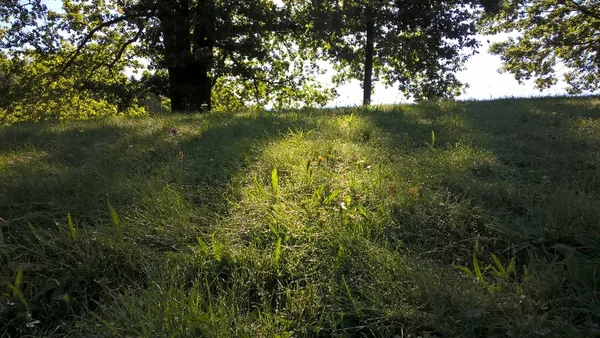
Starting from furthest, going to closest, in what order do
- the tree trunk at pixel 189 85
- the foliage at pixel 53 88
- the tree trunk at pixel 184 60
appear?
the foliage at pixel 53 88
the tree trunk at pixel 189 85
the tree trunk at pixel 184 60

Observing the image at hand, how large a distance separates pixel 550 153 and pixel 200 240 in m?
3.42

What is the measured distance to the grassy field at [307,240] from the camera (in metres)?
1.86

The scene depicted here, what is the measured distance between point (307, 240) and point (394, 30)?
14.0 metres

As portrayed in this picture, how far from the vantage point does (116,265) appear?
2.26m

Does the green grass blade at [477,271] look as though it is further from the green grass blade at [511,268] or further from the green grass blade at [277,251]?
the green grass blade at [277,251]

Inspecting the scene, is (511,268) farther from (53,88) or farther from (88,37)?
(53,88)

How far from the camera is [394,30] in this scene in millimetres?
14812

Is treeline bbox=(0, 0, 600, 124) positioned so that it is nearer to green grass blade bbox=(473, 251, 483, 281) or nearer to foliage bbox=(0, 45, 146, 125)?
foliage bbox=(0, 45, 146, 125)

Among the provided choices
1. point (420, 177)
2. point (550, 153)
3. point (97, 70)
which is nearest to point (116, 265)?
point (420, 177)

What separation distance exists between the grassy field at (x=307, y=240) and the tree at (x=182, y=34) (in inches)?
293

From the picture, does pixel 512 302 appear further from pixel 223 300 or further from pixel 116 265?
pixel 116 265

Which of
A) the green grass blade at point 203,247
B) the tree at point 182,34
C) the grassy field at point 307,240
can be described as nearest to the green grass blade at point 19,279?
the grassy field at point 307,240

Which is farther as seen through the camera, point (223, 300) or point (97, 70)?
point (97, 70)

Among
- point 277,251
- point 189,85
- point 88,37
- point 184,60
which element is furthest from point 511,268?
point 88,37
